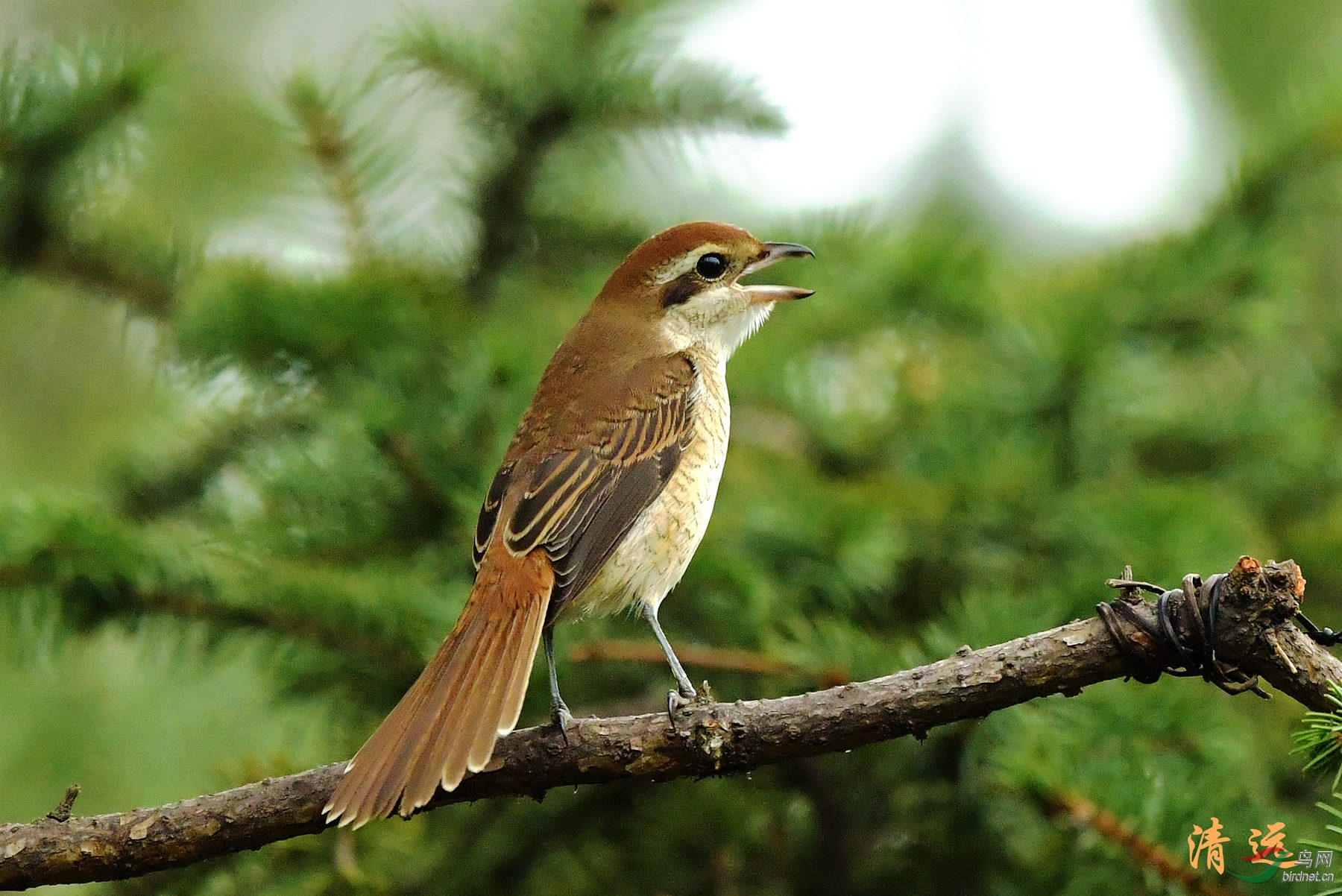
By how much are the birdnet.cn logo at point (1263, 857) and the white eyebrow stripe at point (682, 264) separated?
7.97ft

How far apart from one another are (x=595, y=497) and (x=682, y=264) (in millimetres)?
1106

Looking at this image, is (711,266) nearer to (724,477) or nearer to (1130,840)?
(724,477)

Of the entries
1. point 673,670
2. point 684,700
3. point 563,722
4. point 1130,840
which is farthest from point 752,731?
point 1130,840

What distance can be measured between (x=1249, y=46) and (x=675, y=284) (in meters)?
6.87

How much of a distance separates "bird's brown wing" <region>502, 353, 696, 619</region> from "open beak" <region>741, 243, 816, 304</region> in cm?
41

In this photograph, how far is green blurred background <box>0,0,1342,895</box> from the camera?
11.6ft

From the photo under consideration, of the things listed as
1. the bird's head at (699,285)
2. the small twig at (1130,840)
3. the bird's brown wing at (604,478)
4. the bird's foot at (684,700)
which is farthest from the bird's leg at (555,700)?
the bird's head at (699,285)

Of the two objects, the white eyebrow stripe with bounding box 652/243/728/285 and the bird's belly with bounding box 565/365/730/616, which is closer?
the bird's belly with bounding box 565/365/730/616

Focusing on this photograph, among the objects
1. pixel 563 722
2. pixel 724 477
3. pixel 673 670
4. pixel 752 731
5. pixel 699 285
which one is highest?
pixel 699 285

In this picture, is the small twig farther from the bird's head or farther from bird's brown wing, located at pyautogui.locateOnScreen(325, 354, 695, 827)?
the bird's head

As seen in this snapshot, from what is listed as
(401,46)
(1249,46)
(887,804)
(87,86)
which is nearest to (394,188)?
(401,46)

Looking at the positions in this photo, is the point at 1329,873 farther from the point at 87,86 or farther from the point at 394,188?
the point at 87,86

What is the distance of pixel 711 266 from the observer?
455cm

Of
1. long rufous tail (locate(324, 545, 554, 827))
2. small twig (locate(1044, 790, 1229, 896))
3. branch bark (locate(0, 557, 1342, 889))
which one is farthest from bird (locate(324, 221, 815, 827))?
small twig (locate(1044, 790, 1229, 896))
